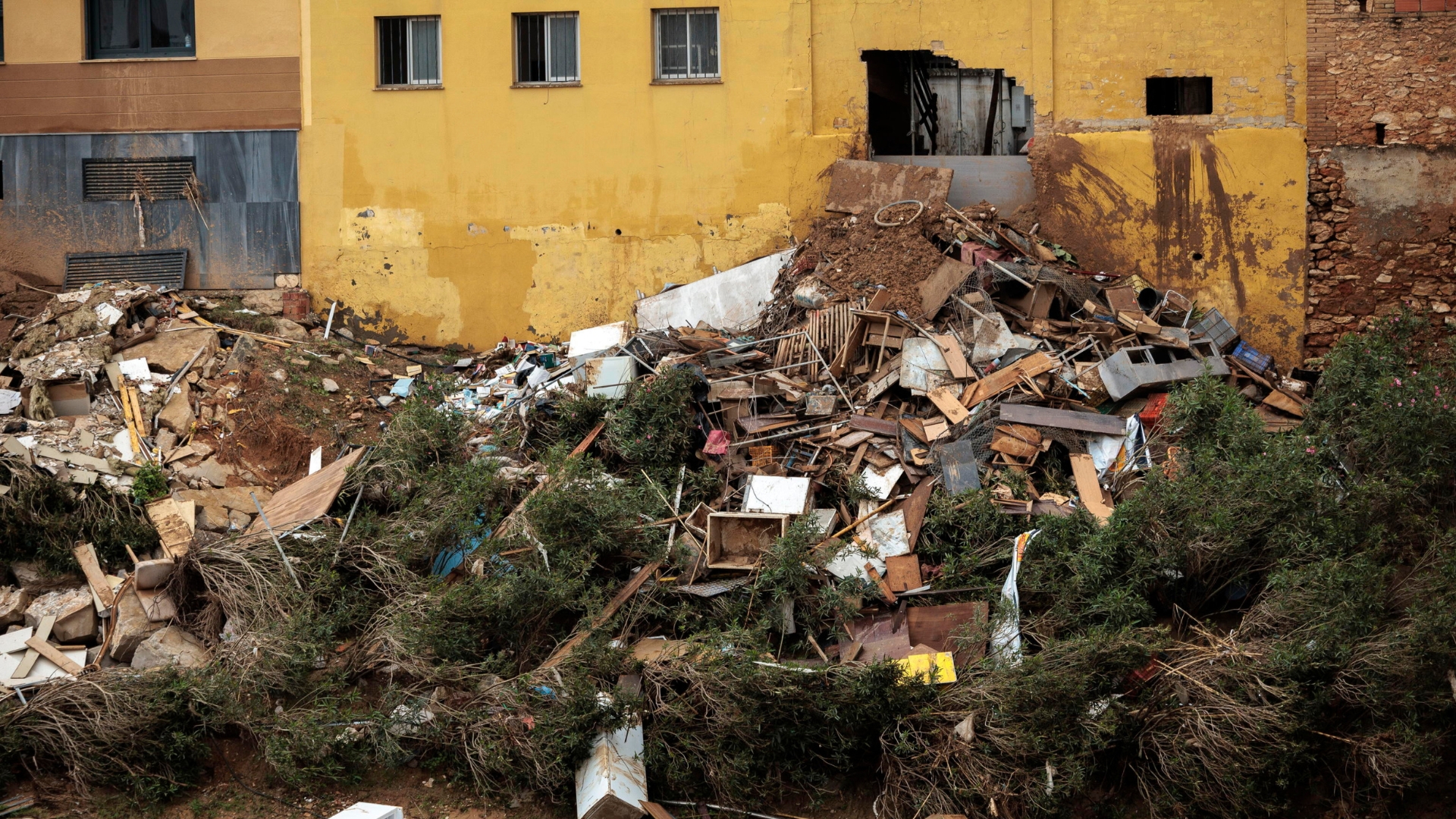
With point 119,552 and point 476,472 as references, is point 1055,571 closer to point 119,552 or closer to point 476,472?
point 476,472

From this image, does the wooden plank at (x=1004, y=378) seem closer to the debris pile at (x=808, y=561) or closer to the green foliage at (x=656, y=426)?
the debris pile at (x=808, y=561)

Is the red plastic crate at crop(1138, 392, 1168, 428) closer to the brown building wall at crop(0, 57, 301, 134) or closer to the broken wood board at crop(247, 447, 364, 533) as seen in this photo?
the broken wood board at crop(247, 447, 364, 533)

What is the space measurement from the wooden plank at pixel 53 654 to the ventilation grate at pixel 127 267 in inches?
247

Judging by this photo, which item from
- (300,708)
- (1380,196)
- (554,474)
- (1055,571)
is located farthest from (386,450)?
(1380,196)

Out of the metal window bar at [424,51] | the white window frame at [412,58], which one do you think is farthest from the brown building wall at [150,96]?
the metal window bar at [424,51]

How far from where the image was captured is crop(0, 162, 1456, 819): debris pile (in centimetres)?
929

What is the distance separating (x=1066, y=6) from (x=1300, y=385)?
5282 mm

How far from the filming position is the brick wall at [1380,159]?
14.5 m

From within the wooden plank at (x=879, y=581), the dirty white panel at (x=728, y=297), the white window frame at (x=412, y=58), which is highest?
the white window frame at (x=412, y=58)

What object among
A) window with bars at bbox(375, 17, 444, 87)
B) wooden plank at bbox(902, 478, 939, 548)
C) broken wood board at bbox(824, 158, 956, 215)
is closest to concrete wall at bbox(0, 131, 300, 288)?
window with bars at bbox(375, 17, 444, 87)

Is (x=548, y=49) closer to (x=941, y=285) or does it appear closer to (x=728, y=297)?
(x=728, y=297)

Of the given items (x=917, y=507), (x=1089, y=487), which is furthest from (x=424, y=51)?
(x=1089, y=487)

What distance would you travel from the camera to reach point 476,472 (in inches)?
457

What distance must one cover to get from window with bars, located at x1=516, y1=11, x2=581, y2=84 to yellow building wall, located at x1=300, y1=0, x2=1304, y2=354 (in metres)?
0.17
